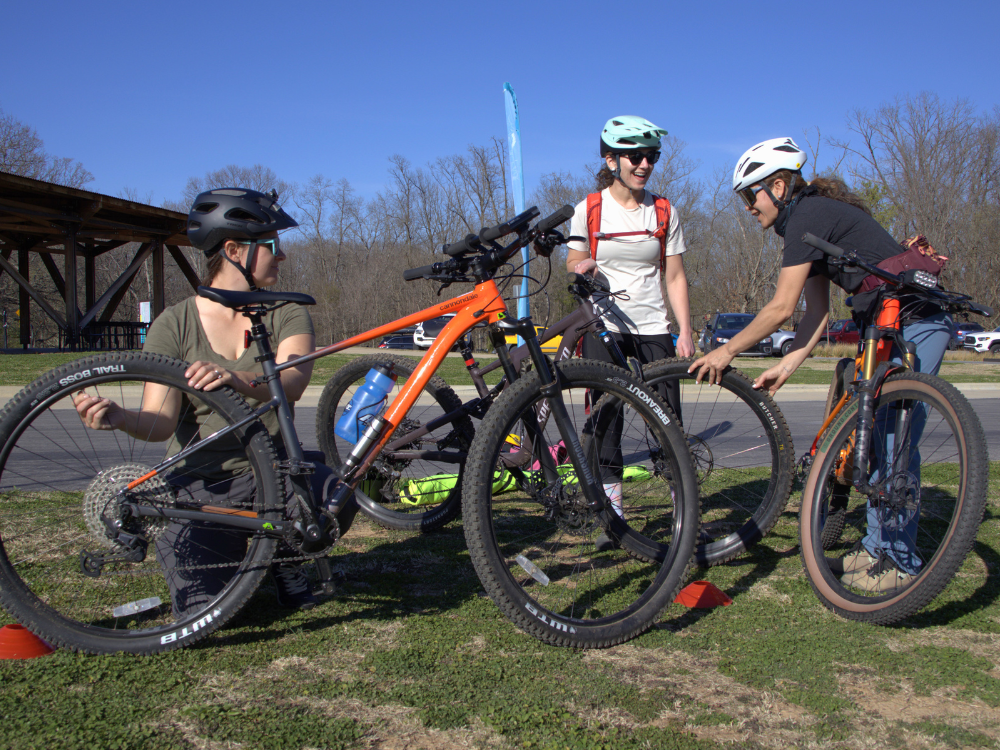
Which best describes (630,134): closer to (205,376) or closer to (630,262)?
(630,262)

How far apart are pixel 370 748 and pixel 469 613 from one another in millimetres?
991

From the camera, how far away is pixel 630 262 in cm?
416

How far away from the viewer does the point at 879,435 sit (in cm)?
313

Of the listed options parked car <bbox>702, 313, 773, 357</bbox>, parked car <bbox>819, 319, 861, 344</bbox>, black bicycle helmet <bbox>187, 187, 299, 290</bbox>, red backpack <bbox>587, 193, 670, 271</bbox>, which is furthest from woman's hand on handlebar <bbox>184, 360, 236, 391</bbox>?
parked car <bbox>819, 319, 861, 344</bbox>

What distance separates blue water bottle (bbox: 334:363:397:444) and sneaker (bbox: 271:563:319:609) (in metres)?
0.65

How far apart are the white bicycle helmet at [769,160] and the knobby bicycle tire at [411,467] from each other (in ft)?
6.15

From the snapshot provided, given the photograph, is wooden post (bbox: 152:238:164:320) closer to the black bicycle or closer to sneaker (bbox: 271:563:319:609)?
the black bicycle

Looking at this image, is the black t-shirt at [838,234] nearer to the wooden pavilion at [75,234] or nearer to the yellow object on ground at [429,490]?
the yellow object on ground at [429,490]

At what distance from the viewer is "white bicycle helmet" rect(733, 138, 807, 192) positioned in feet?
11.4

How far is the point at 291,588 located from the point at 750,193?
281 centimetres

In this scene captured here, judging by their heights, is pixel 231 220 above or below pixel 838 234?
above

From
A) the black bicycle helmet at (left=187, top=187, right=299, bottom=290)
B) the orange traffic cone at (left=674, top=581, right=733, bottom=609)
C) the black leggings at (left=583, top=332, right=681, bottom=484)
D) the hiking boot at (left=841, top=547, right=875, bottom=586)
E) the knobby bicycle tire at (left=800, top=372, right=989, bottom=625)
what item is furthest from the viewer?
the black leggings at (left=583, top=332, right=681, bottom=484)

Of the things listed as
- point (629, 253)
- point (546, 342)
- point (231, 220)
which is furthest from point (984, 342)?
point (231, 220)

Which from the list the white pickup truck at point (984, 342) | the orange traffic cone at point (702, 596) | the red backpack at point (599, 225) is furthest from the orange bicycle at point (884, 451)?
the white pickup truck at point (984, 342)
